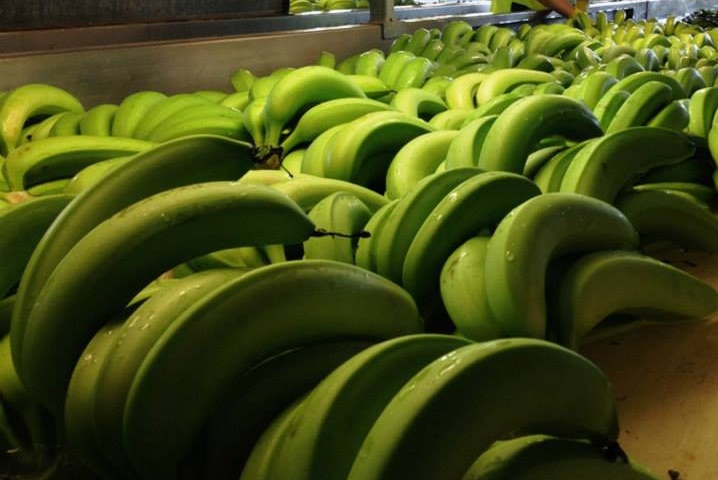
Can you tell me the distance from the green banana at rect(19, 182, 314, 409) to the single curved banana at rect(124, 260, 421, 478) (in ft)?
0.36

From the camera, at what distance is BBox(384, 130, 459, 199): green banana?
4.15 feet

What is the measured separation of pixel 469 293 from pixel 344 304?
0.66ft

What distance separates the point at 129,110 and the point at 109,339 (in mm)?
1265

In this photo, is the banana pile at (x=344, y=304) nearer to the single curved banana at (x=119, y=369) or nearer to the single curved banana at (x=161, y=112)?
the single curved banana at (x=119, y=369)

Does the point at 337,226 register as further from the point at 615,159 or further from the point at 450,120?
the point at 450,120

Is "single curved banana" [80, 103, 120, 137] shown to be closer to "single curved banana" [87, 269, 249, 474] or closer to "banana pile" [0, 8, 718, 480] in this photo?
"banana pile" [0, 8, 718, 480]

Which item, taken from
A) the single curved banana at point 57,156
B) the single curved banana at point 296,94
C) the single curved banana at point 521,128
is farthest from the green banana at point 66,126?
the single curved banana at point 521,128

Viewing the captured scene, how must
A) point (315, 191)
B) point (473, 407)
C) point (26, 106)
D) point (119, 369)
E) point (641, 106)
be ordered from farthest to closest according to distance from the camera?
point (26, 106) < point (641, 106) < point (315, 191) < point (119, 369) < point (473, 407)

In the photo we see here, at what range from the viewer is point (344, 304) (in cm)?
72

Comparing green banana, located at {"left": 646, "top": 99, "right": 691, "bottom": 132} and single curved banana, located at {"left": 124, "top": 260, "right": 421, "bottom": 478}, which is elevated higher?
green banana, located at {"left": 646, "top": 99, "right": 691, "bottom": 132}

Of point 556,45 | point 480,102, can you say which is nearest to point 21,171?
point 480,102

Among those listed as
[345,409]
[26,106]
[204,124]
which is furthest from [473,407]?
[26,106]

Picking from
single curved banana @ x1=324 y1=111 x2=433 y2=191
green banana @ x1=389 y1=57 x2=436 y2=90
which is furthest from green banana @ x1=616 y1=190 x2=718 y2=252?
green banana @ x1=389 y1=57 x2=436 y2=90

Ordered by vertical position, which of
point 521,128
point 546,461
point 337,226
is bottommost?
point 546,461
